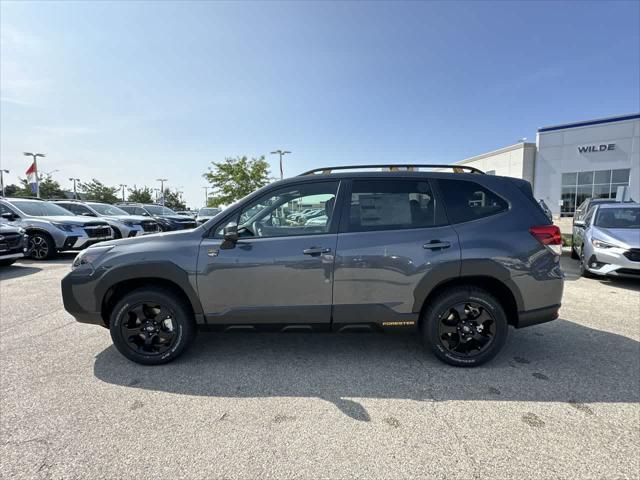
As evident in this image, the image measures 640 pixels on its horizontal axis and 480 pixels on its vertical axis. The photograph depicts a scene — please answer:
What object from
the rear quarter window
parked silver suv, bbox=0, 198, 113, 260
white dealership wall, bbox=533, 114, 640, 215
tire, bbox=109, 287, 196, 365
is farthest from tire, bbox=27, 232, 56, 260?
white dealership wall, bbox=533, 114, 640, 215

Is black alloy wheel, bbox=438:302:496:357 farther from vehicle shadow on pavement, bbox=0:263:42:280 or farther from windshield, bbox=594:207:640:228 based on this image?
vehicle shadow on pavement, bbox=0:263:42:280

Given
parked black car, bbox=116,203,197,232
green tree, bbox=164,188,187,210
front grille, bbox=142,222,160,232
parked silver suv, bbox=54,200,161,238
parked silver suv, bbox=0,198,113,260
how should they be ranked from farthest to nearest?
A: green tree, bbox=164,188,187,210
parked black car, bbox=116,203,197,232
front grille, bbox=142,222,160,232
parked silver suv, bbox=54,200,161,238
parked silver suv, bbox=0,198,113,260

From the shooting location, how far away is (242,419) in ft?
7.97

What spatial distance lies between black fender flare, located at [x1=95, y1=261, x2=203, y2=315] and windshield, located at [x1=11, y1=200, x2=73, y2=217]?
8934 millimetres

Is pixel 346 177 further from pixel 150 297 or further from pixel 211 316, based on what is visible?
pixel 150 297

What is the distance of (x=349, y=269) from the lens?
3010 mm

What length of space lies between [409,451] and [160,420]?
5.65 feet

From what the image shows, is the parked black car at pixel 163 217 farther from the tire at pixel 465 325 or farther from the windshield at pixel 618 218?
the windshield at pixel 618 218

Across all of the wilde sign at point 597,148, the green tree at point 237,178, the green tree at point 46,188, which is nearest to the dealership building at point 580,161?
the wilde sign at point 597,148

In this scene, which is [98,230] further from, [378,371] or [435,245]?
[435,245]

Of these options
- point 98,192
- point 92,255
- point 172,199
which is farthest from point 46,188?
point 92,255

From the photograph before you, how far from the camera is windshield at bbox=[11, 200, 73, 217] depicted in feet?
31.5

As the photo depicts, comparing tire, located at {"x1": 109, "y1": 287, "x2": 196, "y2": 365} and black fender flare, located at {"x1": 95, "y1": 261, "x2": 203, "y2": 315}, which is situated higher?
black fender flare, located at {"x1": 95, "y1": 261, "x2": 203, "y2": 315}

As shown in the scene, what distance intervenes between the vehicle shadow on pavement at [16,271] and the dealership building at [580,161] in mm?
29145
